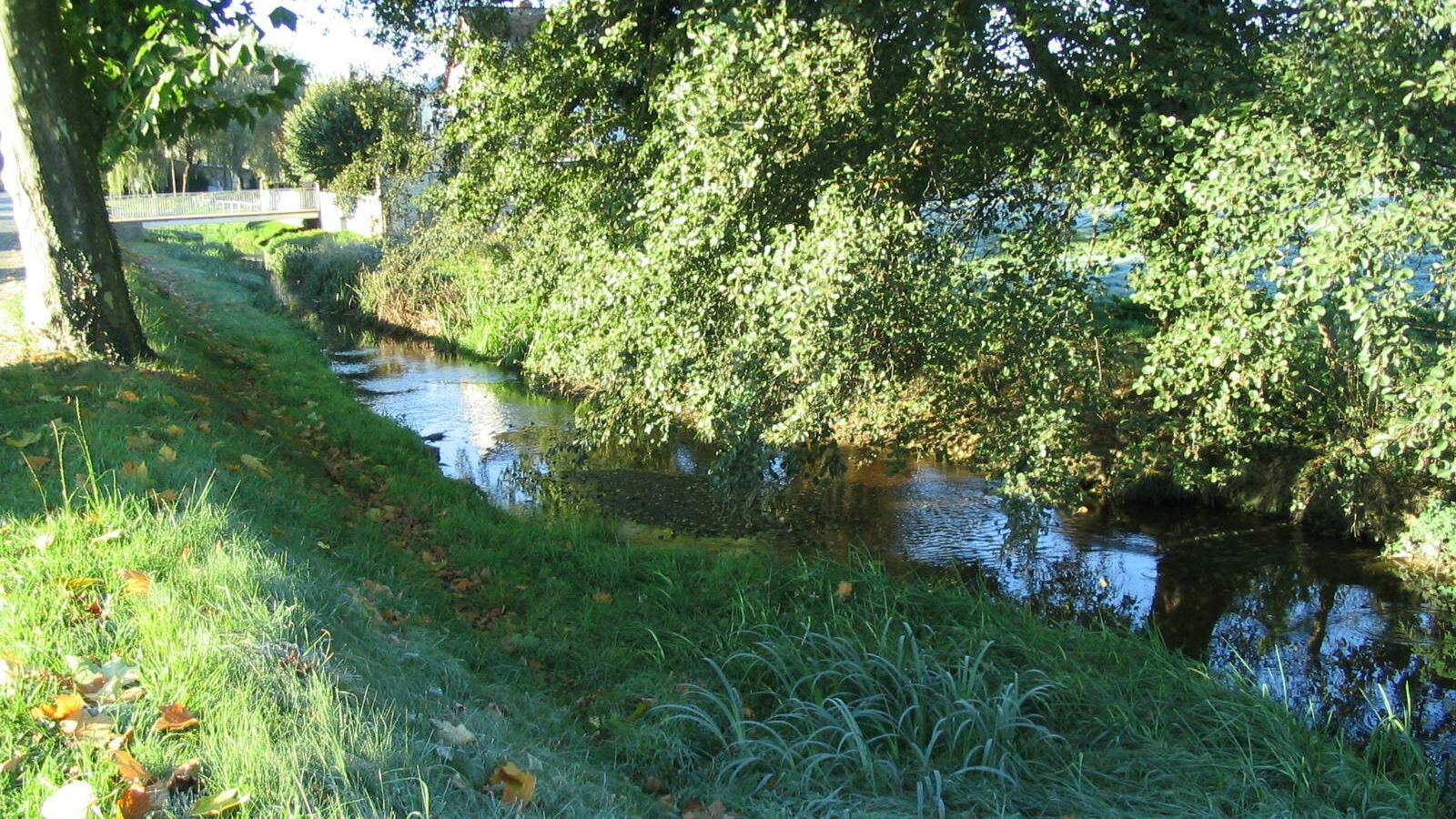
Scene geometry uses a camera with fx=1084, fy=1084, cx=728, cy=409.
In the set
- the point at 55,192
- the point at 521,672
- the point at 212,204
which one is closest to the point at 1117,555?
the point at 521,672

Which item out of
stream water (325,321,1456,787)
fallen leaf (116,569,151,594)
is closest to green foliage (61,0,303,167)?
stream water (325,321,1456,787)

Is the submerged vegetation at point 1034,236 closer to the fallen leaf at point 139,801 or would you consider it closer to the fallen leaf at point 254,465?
the fallen leaf at point 254,465

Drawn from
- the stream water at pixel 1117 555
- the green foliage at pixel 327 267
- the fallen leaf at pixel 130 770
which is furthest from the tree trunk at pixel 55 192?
the green foliage at pixel 327 267

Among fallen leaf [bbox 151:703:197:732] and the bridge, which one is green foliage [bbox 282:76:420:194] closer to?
the bridge

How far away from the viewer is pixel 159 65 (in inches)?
332

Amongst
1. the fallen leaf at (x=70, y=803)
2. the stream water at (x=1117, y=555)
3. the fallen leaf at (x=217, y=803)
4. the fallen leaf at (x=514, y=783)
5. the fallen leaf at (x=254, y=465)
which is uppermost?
the fallen leaf at (x=254, y=465)

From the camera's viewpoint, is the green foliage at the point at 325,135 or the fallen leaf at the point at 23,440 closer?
the fallen leaf at the point at 23,440

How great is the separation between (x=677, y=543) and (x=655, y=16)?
193 inches

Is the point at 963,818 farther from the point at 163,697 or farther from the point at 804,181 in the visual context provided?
the point at 804,181

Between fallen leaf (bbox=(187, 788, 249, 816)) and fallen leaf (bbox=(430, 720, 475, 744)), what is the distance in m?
0.87

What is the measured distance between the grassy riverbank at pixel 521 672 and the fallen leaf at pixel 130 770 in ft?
0.13

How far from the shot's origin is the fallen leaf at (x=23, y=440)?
5898 mm

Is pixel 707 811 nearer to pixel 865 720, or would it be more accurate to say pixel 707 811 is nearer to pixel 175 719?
pixel 865 720

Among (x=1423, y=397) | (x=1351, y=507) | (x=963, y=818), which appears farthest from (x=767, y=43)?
(x=1351, y=507)
